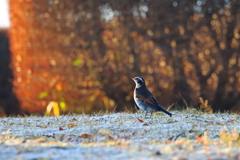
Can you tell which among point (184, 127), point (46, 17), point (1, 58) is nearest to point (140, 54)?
point (46, 17)

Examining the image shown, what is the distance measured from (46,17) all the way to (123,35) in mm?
2756

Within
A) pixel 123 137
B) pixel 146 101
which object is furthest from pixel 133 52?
pixel 123 137

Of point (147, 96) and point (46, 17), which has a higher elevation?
point (46, 17)

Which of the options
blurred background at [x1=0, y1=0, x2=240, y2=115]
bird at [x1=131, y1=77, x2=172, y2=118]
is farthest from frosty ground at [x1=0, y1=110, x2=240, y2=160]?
blurred background at [x1=0, y1=0, x2=240, y2=115]

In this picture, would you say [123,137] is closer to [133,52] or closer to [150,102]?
[150,102]

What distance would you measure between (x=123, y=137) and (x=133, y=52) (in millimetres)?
5913

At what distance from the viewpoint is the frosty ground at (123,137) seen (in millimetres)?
4664

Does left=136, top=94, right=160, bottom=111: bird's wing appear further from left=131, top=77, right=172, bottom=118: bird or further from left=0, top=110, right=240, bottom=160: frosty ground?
left=0, top=110, right=240, bottom=160: frosty ground

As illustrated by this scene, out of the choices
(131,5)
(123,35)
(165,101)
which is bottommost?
(165,101)

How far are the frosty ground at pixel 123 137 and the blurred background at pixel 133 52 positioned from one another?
10.1 feet

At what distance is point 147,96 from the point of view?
8273mm

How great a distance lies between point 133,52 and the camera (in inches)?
484

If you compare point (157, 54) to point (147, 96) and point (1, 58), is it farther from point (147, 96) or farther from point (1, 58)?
point (1, 58)

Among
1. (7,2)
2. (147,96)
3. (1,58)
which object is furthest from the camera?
(1,58)
